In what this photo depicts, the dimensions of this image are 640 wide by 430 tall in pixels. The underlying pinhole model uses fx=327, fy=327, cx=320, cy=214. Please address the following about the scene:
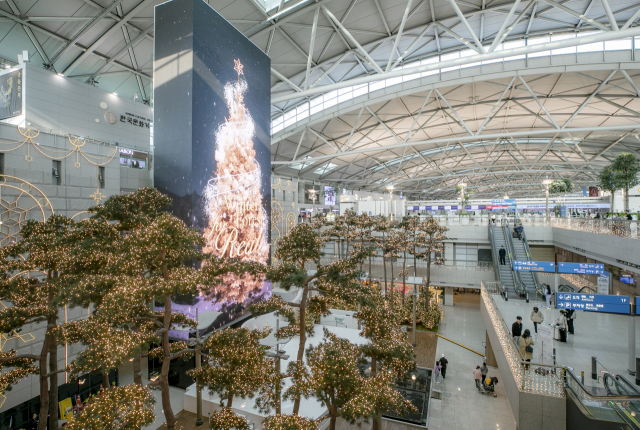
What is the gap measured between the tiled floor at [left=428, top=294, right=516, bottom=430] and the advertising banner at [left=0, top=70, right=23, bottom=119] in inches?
801

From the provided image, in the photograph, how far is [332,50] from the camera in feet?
63.3

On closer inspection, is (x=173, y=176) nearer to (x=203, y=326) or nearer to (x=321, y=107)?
(x=203, y=326)

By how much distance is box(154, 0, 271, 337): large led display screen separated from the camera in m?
12.0

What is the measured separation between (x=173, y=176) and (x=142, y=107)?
30.8 ft

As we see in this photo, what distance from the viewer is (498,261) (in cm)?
2269

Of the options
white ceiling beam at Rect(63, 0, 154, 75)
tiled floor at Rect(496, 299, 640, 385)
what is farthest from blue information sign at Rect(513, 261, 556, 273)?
white ceiling beam at Rect(63, 0, 154, 75)

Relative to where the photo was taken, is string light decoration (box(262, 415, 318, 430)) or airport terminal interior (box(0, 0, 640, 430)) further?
airport terminal interior (box(0, 0, 640, 430))

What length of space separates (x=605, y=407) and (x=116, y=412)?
372 inches

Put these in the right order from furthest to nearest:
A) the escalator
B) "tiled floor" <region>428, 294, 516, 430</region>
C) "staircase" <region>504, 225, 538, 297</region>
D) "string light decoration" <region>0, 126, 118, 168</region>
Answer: "staircase" <region>504, 225, 538, 297</region> < "tiled floor" <region>428, 294, 516, 430</region> < "string light decoration" <region>0, 126, 118, 168</region> < the escalator

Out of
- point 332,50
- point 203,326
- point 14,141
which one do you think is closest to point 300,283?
point 203,326

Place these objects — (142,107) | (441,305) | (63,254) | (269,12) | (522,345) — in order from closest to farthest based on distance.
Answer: (63,254), (522,345), (269,12), (142,107), (441,305)

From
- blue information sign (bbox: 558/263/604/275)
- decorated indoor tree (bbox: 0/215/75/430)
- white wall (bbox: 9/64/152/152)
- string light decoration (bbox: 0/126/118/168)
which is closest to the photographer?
decorated indoor tree (bbox: 0/215/75/430)

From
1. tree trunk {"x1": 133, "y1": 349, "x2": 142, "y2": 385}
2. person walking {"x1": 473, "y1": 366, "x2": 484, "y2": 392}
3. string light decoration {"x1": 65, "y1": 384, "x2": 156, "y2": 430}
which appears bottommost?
person walking {"x1": 473, "y1": 366, "x2": 484, "y2": 392}

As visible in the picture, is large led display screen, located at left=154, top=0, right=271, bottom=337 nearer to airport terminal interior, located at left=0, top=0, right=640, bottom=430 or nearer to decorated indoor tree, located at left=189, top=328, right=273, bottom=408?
airport terminal interior, located at left=0, top=0, right=640, bottom=430
